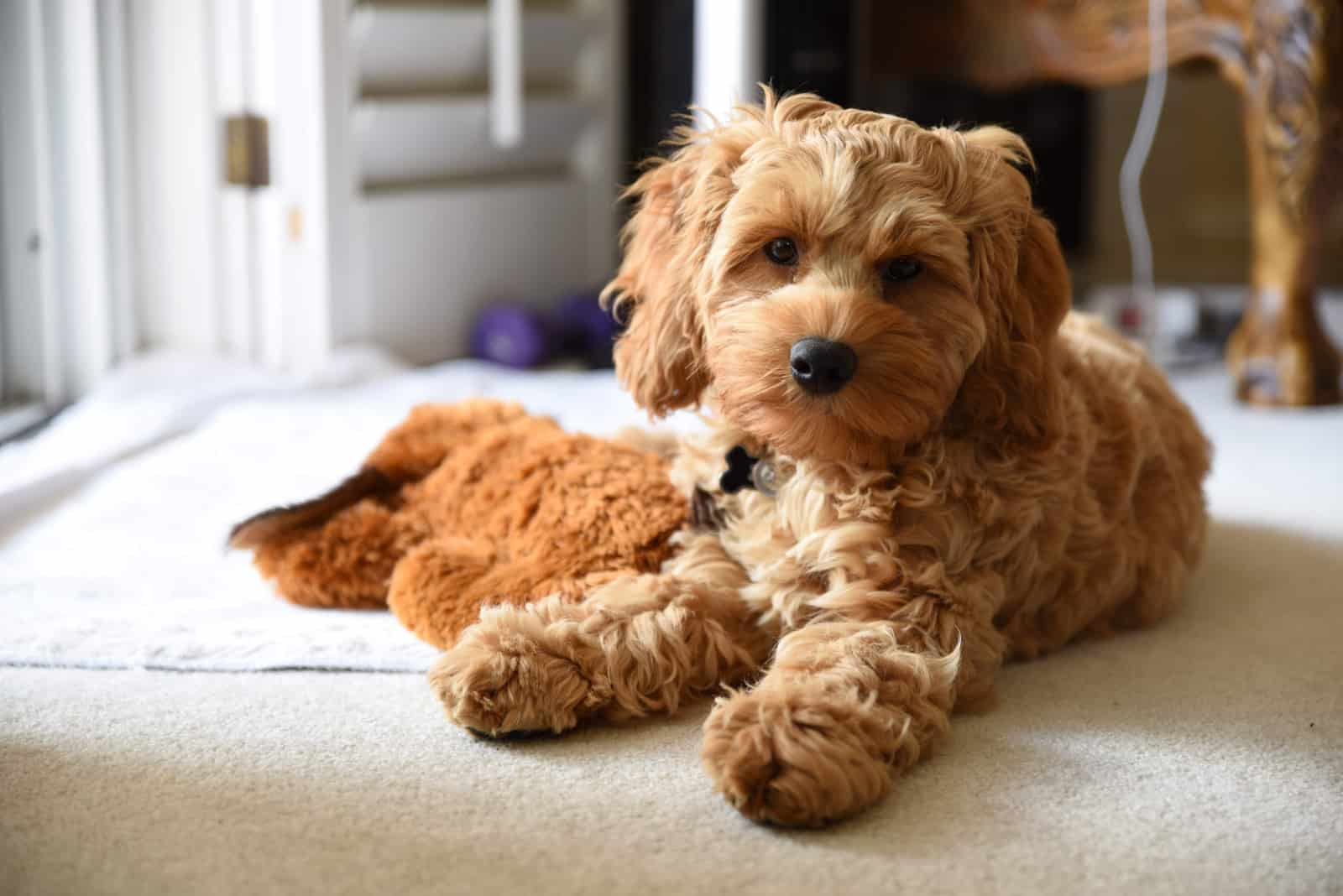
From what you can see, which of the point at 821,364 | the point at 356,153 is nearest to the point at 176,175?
the point at 356,153

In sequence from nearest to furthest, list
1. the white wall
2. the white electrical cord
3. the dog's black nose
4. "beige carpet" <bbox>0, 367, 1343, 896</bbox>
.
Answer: "beige carpet" <bbox>0, 367, 1343, 896</bbox> → the dog's black nose → the white wall → the white electrical cord

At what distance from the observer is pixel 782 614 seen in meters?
1.51

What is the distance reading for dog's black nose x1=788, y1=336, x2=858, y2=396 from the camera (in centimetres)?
136

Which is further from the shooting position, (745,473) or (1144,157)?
(1144,157)

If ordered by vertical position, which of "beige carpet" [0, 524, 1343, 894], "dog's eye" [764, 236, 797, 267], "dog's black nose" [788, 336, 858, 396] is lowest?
"beige carpet" [0, 524, 1343, 894]

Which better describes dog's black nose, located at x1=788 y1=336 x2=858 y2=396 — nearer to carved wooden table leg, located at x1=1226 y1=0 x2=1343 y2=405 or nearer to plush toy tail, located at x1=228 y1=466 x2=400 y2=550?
plush toy tail, located at x1=228 y1=466 x2=400 y2=550

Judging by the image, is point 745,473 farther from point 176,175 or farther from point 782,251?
point 176,175

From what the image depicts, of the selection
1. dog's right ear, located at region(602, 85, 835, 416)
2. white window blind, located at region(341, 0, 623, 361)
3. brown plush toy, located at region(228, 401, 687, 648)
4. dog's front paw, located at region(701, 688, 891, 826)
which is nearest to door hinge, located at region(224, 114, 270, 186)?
white window blind, located at region(341, 0, 623, 361)

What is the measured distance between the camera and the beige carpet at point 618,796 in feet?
3.74

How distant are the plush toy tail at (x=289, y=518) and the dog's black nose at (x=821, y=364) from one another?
709 millimetres

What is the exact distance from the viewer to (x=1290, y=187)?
10.1 feet

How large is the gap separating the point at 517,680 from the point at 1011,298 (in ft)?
2.03

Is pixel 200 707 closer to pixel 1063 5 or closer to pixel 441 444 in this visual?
pixel 441 444

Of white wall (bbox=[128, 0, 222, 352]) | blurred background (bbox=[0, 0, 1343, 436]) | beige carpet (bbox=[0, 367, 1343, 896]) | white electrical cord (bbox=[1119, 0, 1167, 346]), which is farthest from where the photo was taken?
white electrical cord (bbox=[1119, 0, 1167, 346])
